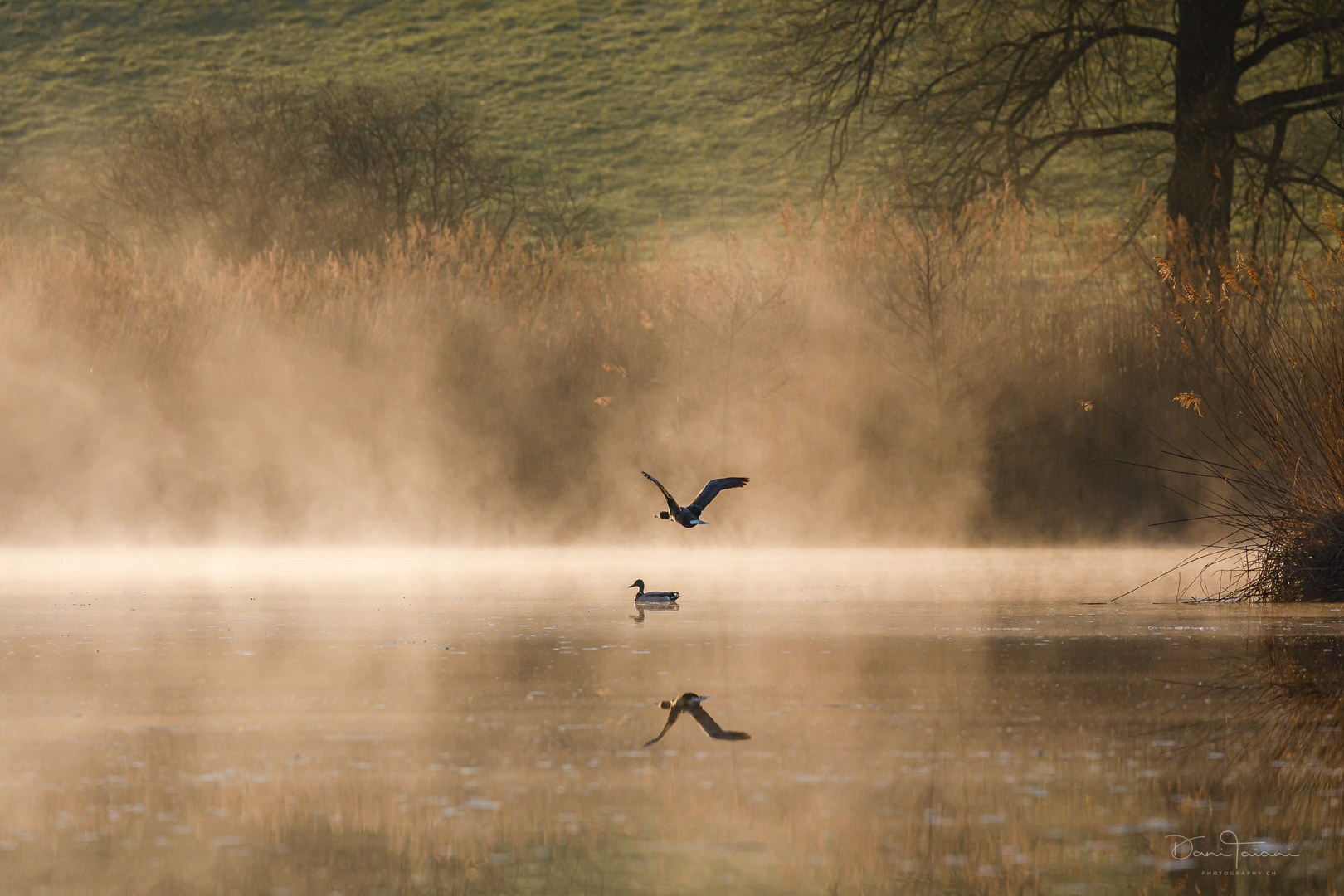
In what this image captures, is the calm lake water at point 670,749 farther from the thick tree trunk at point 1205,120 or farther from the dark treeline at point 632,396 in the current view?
the thick tree trunk at point 1205,120

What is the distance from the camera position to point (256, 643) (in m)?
5.80

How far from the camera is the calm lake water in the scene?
2.86 m

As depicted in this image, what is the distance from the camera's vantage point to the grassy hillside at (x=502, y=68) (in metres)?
46.8

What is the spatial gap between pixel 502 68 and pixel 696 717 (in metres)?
49.5

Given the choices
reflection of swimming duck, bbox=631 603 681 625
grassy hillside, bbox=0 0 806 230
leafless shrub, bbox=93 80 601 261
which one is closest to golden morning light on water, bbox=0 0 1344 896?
reflection of swimming duck, bbox=631 603 681 625

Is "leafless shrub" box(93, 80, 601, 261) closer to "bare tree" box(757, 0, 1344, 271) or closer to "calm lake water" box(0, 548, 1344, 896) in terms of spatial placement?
"bare tree" box(757, 0, 1344, 271)

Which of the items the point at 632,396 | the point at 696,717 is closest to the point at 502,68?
the point at 632,396

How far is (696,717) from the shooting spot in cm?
423

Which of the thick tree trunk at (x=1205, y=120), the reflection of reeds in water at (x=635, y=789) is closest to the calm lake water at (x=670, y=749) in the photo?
the reflection of reeds in water at (x=635, y=789)

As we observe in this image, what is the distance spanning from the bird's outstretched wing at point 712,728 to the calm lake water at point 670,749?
0.04 m

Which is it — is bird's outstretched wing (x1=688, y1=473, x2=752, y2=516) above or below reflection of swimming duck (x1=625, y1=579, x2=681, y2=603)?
above

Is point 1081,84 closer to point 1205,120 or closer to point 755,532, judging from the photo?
point 1205,120

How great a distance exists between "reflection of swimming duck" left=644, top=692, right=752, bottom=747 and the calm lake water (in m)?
0.04

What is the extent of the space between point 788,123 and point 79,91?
41063 millimetres
